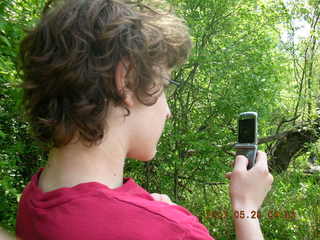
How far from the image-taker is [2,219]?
3.58 meters

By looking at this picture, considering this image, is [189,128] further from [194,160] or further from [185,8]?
[185,8]

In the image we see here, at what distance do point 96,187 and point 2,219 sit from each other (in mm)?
2908

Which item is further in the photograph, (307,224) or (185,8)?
(185,8)

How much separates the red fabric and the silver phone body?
1.89 ft

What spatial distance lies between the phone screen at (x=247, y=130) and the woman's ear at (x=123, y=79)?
0.72 metres

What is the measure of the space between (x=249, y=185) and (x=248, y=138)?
0.31m

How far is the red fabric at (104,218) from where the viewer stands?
99cm

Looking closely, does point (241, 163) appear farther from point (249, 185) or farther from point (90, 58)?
point (90, 58)

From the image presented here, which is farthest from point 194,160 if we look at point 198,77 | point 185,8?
point 185,8

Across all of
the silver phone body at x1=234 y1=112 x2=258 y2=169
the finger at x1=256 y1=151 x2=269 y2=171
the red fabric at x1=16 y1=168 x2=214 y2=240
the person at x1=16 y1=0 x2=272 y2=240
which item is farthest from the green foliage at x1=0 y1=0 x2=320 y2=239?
the red fabric at x1=16 y1=168 x2=214 y2=240

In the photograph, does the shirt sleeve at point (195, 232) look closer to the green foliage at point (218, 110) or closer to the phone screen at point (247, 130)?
the phone screen at point (247, 130)

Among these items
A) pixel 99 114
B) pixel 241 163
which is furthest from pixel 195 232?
pixel 241 163

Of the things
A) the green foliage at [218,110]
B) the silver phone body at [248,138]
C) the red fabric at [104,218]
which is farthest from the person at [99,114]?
the green foliage at [218,110]

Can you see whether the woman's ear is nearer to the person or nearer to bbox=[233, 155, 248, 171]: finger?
the person
